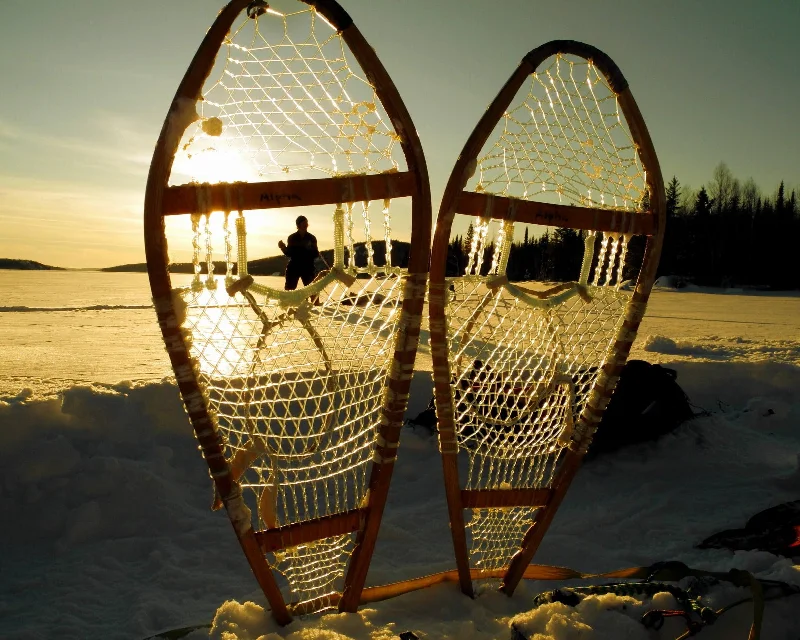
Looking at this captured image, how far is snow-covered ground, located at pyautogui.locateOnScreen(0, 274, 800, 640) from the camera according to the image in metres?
2.22

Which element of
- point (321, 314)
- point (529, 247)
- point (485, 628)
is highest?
point (529, 247)

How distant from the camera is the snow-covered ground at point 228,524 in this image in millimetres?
2217

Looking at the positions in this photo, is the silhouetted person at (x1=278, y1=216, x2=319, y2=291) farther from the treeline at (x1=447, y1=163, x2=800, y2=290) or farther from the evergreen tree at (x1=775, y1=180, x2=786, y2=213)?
the evergreen tree at (x1=775, y1=180, x2=786, y2=213)

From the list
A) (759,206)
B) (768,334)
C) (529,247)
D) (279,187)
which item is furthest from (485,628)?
(759,206)

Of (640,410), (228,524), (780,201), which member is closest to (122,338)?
(228,524)

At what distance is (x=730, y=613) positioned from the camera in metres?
2.08

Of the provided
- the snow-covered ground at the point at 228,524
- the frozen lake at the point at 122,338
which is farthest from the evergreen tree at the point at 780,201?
the snow-covered ground at the point at 228,524

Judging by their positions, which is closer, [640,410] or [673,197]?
[640,410]

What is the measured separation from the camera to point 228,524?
12.1 ft

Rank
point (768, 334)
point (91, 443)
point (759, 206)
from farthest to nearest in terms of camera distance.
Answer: point (759, 206) → point (768, 334) → point (91, 443)

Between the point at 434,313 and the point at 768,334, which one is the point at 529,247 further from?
the point at 434,313

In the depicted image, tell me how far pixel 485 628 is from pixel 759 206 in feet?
173

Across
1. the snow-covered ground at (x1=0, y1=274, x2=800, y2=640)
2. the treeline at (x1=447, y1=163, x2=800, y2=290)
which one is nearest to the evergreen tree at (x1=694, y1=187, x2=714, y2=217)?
the treeline at (x1=447, y1=163, x2=800, y2=290)

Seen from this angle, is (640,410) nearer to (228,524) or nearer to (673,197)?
(228,524)
